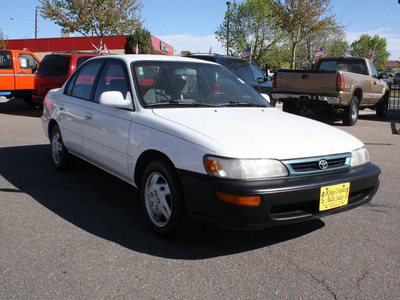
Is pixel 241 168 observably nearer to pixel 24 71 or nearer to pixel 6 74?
pixel 6 74

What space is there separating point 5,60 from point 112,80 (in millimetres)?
10615

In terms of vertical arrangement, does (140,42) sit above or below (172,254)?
above

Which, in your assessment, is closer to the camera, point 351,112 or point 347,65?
point 351,112

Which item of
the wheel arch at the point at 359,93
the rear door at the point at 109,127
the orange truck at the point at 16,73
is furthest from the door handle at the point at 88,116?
the orange truck at the point at 16,73

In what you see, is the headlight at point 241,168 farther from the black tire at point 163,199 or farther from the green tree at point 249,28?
the green tree at point 249,28

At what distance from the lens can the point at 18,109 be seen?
47.8 feet

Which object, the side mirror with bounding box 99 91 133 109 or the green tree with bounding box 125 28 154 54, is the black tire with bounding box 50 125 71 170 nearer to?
the side mirror with bounding box 99 91 133 109

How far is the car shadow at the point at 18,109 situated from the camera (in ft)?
43.2

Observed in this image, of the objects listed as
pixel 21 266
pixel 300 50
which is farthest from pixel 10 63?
pixel 300 50

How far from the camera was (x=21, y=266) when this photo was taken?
2.90m

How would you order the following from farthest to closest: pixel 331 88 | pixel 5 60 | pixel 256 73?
pixel 5 60 → pixel 256 73 → pixel 331 88

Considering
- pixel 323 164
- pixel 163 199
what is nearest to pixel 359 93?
pixel 323 164

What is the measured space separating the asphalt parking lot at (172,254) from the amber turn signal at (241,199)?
479mm

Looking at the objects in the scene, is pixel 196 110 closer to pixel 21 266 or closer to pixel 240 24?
pixel 21 266
